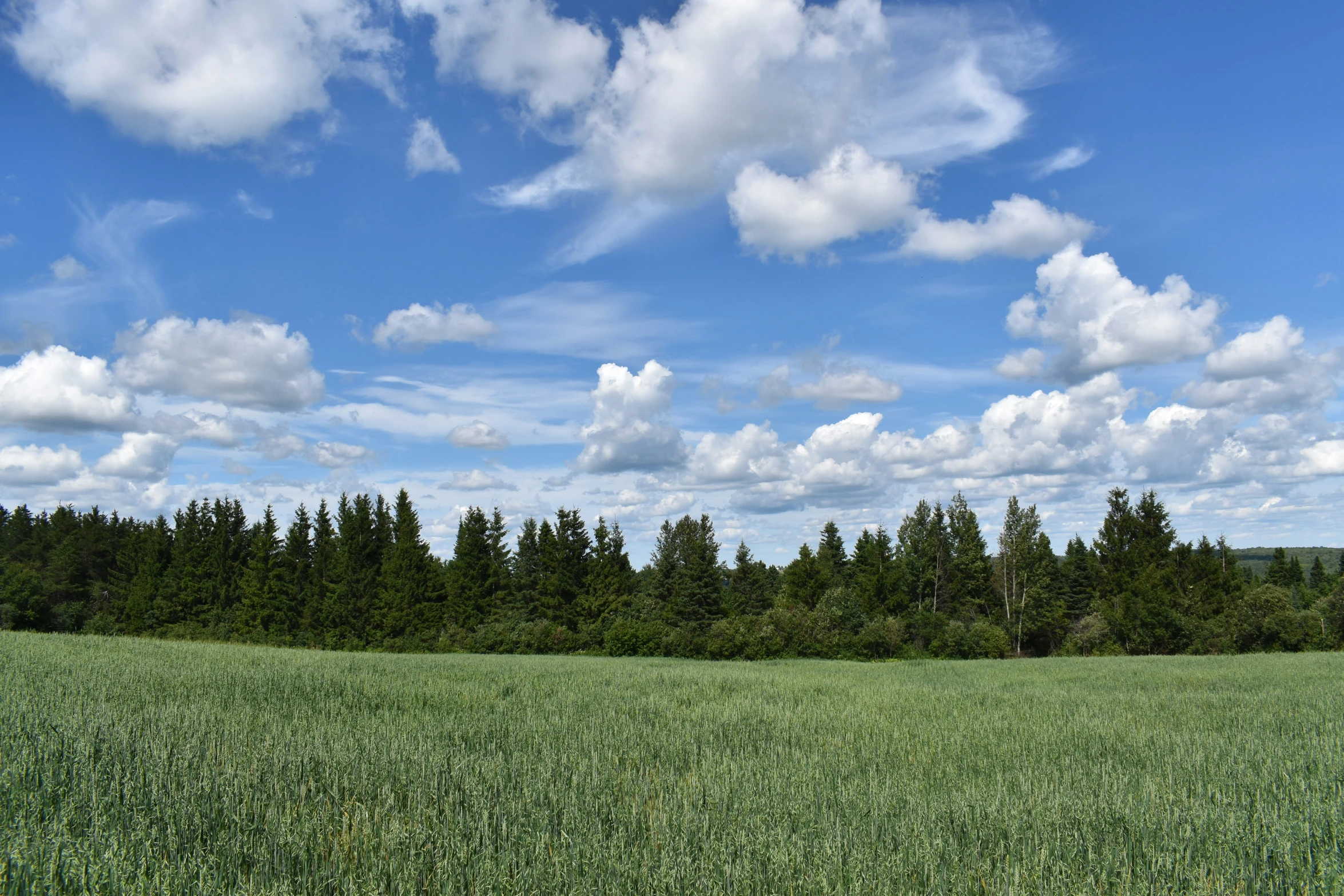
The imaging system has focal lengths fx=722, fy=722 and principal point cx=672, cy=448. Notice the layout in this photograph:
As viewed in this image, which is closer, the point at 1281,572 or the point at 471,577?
the point at 471,577

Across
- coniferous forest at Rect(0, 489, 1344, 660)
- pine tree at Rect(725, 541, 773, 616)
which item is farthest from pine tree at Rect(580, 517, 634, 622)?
pine tree at Rect(725, 541, 773, 616)

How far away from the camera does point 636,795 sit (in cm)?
633

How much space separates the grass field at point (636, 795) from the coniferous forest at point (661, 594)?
33408 mm

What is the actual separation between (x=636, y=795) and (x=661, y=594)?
52687 millimetres

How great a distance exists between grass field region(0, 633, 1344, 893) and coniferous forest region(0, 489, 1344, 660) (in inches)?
1315

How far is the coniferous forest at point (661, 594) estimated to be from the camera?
47.6 metres

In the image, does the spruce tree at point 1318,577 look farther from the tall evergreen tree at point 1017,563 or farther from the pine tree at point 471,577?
the pine tree at point 471,577

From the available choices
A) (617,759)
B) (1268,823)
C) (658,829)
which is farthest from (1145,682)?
(658,829)

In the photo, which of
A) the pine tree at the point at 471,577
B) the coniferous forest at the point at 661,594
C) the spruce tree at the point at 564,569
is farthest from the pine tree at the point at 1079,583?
the pine tree at the point at 471,577

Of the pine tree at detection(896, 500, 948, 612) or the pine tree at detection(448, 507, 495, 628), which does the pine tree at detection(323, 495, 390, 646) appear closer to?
the pine tree at detection(448, 507, 495, 628)

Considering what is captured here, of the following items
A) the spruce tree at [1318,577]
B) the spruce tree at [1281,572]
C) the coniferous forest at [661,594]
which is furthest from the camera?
the spruce tree at [1318,577]

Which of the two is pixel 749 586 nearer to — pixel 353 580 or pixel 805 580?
pixel 805 580

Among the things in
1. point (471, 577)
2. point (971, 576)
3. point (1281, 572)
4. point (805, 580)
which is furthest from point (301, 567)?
point (1281, 572)

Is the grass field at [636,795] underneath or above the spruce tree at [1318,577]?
above
